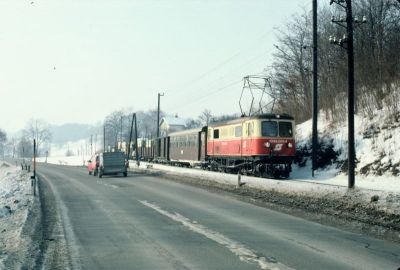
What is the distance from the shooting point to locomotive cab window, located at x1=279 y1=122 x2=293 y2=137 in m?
29.4

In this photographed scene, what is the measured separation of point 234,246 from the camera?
915 centimetres

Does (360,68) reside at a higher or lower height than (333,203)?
higher

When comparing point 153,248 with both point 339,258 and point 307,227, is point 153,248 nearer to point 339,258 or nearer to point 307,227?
point 339,258

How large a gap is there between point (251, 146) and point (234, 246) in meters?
20.2

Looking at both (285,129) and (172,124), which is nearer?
(285,129)

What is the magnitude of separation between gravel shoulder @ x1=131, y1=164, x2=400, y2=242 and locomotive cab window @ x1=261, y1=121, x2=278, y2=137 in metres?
5.80

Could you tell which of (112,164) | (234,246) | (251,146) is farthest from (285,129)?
(234,246)

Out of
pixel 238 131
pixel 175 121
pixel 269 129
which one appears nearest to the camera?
pixel 269 129

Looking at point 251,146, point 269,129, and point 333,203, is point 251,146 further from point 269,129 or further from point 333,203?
point 333,203

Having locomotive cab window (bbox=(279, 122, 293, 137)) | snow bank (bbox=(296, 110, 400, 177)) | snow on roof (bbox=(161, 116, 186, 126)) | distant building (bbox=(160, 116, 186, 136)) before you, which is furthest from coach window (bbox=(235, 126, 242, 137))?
snow on roof (bbox=(161, 116, 186, 126))

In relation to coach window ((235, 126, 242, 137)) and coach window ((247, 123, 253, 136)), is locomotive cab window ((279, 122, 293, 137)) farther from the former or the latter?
coach window ((235, 126, 242, 137))

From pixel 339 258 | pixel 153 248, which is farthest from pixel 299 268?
pixel 153 248

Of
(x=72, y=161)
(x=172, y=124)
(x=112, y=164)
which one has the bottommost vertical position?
(x=72, y=161)

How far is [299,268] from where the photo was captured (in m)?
7.35
